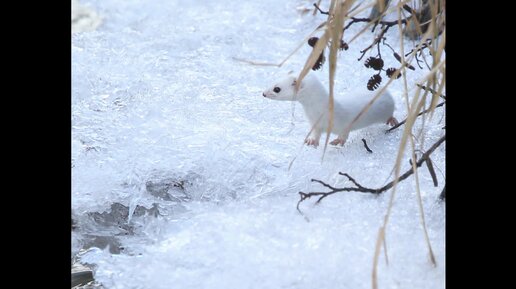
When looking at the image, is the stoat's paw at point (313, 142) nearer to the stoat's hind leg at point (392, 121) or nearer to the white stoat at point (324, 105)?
the white stoat at point (324, 105)

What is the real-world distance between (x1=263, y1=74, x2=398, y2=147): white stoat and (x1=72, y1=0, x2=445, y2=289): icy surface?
0.04 m

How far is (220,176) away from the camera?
4.38 feet

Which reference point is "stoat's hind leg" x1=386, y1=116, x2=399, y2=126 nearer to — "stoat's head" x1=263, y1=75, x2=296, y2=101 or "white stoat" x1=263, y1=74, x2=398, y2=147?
"white stoat" x1=263, y1=74, x2=398, y2=147

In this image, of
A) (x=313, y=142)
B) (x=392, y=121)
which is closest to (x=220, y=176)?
(x=313, y=142)

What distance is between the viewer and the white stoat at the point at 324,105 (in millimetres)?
1401

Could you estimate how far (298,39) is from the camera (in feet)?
6.93

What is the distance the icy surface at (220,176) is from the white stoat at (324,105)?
0.04 m

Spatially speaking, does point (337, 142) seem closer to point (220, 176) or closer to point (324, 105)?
point (324, 105)
